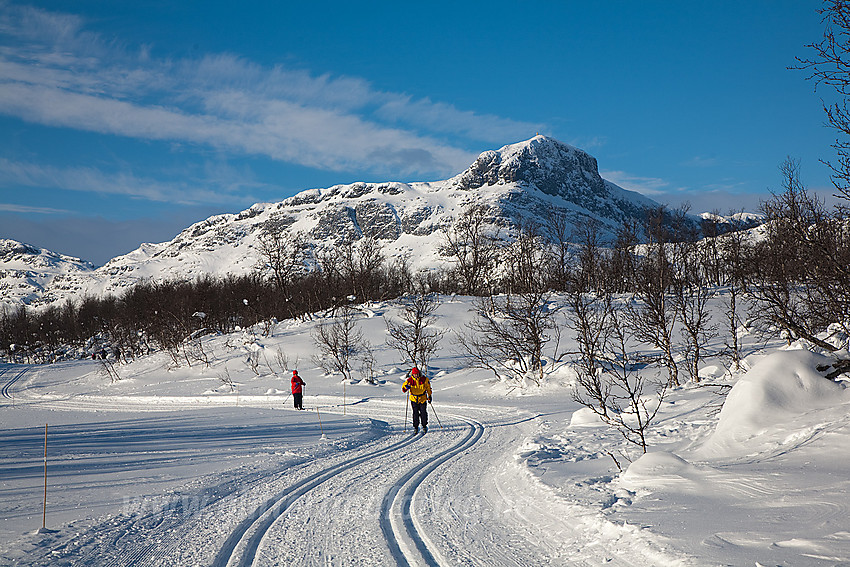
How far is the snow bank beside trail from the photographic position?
27.2 ft

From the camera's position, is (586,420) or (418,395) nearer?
(586,420)

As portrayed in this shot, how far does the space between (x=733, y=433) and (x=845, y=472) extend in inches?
98.6

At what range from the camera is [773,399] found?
859 cm

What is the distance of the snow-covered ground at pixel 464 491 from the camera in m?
5.69

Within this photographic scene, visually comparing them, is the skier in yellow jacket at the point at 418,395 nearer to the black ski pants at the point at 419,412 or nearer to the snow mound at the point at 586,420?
the black ski pants at the point at 419,412

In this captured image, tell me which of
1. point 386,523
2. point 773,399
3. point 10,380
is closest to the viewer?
point 386,523

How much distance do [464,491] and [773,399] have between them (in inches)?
211

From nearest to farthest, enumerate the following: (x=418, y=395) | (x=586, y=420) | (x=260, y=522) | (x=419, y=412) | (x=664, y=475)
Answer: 1. (x=260, y=522)
2. (x=664, y=475)
3. (x=586, y=420)
4. (x=418, y=395)
5. (x=419, y=412)

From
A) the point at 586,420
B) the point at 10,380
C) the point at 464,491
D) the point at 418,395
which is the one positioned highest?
the point at 418,395

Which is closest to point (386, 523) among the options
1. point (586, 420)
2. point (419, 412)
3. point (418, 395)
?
point (418, 395)

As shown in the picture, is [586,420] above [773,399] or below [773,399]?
below

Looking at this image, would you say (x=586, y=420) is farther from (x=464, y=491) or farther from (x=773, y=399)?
(x=464, y=491)

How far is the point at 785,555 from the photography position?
→ 4609 mm

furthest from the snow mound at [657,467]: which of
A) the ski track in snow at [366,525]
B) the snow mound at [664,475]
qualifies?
the ski track in snow at [366,525]
